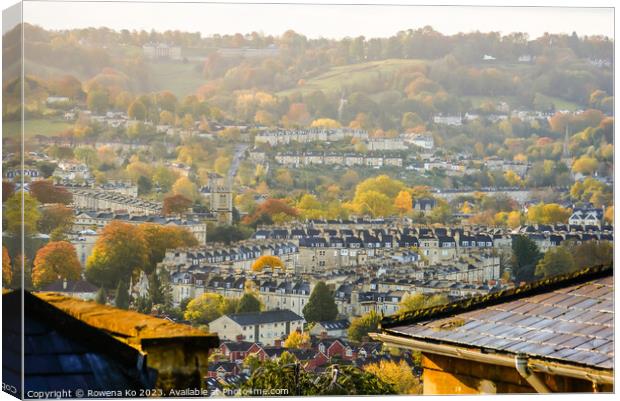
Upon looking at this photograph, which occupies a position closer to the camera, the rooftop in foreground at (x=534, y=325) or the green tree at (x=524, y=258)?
the rooftop in foreground at (x=534, y=325)

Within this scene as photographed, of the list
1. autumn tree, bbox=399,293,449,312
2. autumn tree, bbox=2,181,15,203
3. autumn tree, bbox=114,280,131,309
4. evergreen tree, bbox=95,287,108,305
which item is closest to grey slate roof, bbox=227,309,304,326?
autumn tree, bbox=114,280,131,309

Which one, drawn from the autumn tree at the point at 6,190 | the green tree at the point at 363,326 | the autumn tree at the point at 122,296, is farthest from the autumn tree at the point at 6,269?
the green tree at the point at 363,326

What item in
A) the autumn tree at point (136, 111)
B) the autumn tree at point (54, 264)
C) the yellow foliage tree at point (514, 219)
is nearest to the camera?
the autumn tree at point (54, 264)

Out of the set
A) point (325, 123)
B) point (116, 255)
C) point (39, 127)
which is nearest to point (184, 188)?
point (116, 255)

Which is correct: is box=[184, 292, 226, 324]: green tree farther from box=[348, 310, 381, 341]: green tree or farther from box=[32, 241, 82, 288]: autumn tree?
box=[32, 241, 82, 288]: autumn tree

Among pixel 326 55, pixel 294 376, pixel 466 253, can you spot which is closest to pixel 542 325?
pixel 294 376

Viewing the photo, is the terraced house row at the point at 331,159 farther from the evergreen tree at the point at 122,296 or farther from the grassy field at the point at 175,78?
the evergreen tree at the point at 122,296
